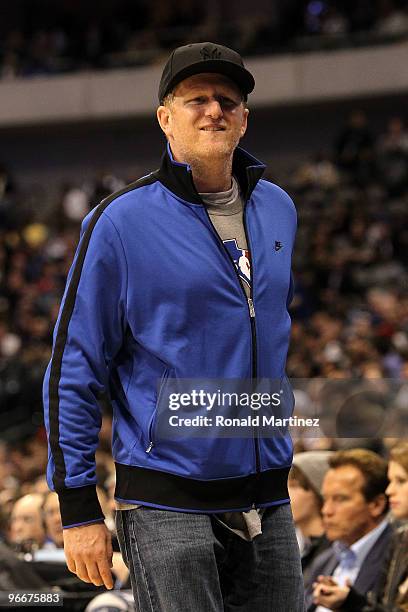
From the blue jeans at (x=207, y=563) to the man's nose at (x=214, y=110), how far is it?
0.89m

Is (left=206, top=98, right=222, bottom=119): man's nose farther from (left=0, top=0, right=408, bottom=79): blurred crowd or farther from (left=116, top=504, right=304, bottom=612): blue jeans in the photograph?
(left=0, top=0, right=408, bottom=79): blurred crowd

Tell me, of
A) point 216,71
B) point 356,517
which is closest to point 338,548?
point 356,517

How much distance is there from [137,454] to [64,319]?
0.34 meters

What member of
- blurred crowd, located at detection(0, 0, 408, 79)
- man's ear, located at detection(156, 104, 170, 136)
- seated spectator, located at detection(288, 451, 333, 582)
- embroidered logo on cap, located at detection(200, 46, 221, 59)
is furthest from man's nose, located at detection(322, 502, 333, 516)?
blurred crowd, located at detection(0, 0, 408, 79)

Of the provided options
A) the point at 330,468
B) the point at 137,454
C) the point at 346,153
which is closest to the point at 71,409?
the point at 137,454

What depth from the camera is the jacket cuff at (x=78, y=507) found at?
2533 mm

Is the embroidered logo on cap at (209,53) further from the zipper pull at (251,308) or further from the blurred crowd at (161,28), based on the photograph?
the blurred crowd at (161,28)

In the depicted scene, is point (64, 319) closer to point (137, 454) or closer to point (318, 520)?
point (137, 454)

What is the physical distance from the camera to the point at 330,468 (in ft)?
13.3

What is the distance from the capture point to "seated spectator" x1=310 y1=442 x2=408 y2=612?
142 inches

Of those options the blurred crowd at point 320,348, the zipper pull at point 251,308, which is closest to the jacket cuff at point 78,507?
the zipper pull at point 251,308

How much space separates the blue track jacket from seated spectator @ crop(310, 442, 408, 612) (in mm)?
1029

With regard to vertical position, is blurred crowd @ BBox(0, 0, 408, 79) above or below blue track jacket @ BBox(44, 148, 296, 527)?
above

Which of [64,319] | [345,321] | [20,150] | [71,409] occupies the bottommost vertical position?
[71,409]
